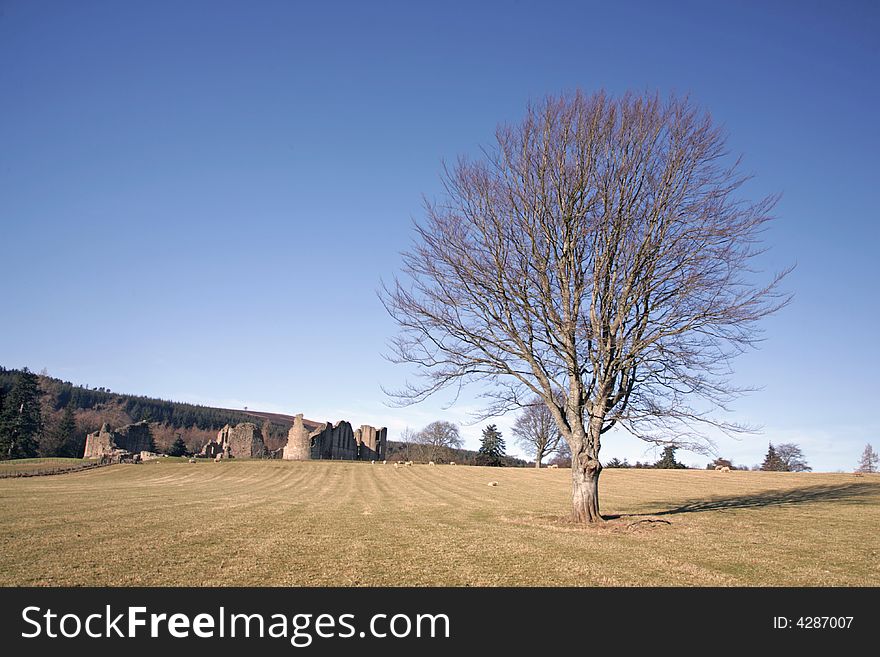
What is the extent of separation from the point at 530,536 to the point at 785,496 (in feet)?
60.2

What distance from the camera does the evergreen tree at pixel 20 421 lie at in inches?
2603

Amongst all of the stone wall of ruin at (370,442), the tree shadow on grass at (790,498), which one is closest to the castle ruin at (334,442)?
the stone wall of ruin at (370,442)

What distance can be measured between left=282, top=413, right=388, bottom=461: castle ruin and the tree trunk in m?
56.6

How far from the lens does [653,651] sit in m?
4.90

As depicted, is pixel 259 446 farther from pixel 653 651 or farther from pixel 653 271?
pixel 653 651

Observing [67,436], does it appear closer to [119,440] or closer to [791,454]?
[119,440]

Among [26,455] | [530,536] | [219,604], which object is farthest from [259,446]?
[219,604]

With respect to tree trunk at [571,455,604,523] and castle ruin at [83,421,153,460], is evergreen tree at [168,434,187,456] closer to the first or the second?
castle ruin at [83,421,153,460]

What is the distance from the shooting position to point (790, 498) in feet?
74.9

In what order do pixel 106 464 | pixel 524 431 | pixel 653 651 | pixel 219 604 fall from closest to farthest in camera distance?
pixel 653 651 < pixel 219 604 < pixel 106 464 < pixel 524 431

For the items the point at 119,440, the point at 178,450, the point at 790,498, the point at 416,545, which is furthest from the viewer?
the point at 178,450

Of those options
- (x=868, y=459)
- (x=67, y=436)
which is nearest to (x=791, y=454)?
(x=868, y=459)

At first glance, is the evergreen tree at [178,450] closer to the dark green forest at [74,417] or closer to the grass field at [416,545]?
the dark green forest at [74,417]

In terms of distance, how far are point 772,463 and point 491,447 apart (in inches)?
1369
